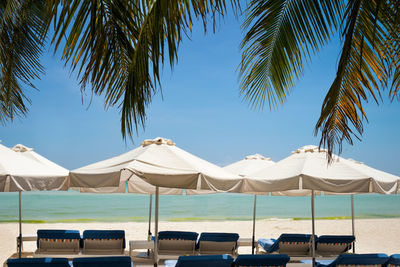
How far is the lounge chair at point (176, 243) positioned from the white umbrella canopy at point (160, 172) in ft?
5.69

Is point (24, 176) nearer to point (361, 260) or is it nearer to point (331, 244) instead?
point (361, 260)

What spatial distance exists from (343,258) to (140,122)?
3.58 metres

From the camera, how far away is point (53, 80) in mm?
102750

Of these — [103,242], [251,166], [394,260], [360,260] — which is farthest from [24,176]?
[251,166]

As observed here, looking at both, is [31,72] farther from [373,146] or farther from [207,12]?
[373,146]

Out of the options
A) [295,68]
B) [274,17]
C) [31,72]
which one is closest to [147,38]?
[274,17]

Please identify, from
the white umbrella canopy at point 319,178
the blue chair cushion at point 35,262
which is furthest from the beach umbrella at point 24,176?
the white umbrella canopy at point 319,178

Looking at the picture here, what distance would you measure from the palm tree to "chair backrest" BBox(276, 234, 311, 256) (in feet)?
11.0

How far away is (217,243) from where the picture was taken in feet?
24.9

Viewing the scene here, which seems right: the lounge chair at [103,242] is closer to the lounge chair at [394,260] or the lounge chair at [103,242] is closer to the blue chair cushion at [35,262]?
the blue chair cushion at [35,262]

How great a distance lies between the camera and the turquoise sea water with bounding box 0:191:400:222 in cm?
4459

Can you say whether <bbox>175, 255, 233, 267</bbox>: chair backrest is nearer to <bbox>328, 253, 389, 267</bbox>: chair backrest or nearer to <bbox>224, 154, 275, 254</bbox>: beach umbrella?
<bbox>328, 253, 389, 267</bbox>: chair backrest

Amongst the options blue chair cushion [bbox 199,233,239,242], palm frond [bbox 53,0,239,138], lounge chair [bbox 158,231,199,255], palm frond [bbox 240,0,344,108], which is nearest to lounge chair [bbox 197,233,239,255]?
blue chair cushion [bbox 199,233,239,242]

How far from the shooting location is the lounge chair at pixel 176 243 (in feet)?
24.7
